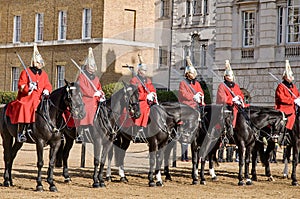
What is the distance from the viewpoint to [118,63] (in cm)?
5022

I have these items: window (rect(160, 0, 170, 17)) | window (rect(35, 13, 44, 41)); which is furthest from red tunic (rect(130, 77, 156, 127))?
window (rect(35, 13, 44, 41))

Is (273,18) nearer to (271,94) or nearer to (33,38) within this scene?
(271,94)

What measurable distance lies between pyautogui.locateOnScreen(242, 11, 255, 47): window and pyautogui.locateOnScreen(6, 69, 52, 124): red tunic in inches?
869

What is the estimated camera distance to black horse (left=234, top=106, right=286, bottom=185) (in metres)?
18.2

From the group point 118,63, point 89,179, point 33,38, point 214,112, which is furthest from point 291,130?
point 33,38

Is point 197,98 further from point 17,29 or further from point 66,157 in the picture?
point 17,29

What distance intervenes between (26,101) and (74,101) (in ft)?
4.21

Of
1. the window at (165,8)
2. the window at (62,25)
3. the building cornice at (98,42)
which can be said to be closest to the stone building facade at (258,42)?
the building cornice at (98,42)

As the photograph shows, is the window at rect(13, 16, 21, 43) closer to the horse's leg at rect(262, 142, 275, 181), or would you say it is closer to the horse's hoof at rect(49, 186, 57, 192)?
the horse's leg at rect(262, 142, 275, 181)

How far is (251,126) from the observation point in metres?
18.4

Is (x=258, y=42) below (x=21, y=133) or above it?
above

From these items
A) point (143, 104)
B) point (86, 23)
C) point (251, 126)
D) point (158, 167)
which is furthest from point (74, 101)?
point (86, 23)

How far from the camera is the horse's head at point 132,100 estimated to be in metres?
16.5

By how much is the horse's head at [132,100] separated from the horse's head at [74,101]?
1.37 meters
